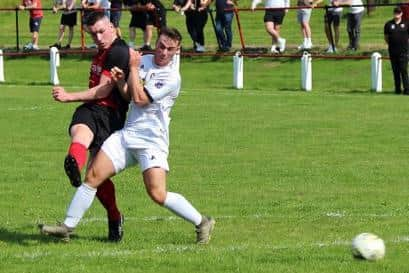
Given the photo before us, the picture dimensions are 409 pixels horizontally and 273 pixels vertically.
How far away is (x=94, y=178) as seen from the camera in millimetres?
10281

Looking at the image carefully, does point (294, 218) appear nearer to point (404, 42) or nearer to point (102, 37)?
point (102, 37)

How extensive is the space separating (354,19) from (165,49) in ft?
75.0

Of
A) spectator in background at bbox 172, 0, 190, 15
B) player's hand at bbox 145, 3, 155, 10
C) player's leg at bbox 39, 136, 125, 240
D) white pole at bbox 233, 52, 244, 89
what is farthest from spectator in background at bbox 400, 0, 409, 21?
player's leg at bbox 39, 136, 125, 240

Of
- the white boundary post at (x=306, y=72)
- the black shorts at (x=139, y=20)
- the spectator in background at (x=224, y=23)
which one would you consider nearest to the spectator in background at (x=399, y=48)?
the white boundary post at (x=306, y=72)

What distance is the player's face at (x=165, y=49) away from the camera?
396 inches

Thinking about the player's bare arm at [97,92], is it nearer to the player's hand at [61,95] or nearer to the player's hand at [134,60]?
the player's hand at [61,95]

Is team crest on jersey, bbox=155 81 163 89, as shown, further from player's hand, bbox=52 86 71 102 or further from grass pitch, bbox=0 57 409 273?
grass pitch, bbox=0 57 409 273

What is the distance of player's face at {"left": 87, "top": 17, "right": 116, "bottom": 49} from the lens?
10.4 meters

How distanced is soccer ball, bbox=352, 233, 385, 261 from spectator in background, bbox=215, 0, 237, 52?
24321 millimetres

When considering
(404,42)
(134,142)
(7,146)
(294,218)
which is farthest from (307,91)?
(134,142)

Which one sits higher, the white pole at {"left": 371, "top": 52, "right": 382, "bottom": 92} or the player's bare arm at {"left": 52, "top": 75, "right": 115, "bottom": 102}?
the player's bare arm at {"left": 52, "top": 75, "right": 115, "bottom": 102}

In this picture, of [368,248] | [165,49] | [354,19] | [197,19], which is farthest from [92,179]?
[197,19]

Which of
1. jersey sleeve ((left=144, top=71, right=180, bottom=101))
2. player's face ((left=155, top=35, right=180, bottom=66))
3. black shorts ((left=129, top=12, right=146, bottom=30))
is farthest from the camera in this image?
black shorts ((left=129, top=12, right=146, bottom=30))

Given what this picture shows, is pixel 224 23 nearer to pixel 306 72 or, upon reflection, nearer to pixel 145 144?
pixel 306 72
